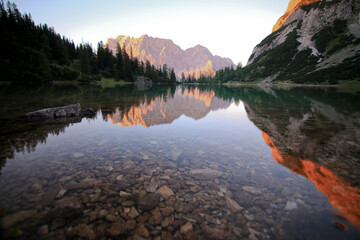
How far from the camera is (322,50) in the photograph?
155 meters

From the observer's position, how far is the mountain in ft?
377

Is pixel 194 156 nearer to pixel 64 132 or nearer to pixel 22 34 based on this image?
pixel 64 132

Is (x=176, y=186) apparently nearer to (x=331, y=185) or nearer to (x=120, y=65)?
(x=331, y=185)

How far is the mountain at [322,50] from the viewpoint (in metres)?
115

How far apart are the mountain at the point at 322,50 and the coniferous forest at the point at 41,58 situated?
136 m

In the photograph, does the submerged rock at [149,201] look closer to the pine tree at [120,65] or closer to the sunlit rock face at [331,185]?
the sunlit rock face at [331,185]

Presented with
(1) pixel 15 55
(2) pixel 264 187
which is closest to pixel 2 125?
(2) pixel 264 187

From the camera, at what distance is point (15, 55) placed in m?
59.0

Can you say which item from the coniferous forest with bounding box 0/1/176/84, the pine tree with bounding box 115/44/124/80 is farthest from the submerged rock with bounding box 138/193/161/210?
the pine tree with bounding box 115/44/124/80

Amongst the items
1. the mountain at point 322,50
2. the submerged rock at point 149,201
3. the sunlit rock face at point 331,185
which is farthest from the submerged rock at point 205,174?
the mountain at point 322,50

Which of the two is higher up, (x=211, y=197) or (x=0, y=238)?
(x=0, y=238)

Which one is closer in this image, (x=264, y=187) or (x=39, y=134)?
(x=264, y=187)

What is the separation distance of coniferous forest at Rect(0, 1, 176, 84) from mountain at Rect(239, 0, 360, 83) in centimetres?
13629

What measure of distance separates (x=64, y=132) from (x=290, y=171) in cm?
1337
